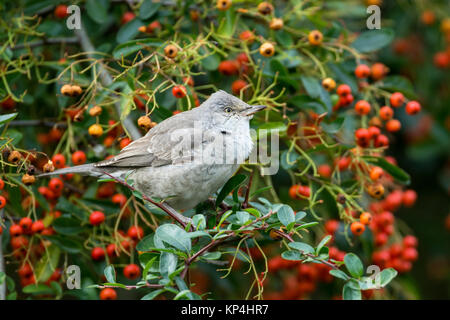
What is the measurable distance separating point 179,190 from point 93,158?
2.09 feet

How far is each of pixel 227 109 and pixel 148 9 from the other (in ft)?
2.67

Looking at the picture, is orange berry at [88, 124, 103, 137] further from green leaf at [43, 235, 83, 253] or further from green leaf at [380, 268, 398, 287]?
green leaf at [380, 268, 398, 287]

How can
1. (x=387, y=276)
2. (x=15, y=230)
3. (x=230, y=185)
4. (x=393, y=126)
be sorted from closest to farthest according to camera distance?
(x=387, y=276) → (x=230, y=185) → (x=15, y=230) → (x=393, y=126)

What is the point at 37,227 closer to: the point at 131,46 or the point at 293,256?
the point at 131,46

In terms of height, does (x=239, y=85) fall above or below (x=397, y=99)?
above

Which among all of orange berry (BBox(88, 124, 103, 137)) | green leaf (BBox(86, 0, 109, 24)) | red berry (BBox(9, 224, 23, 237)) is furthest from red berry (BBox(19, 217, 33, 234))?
green leaf (BBox(86, 0, 109, 24))

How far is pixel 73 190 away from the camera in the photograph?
10.9 feet

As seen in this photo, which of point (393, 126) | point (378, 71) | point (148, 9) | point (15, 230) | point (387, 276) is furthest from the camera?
point (378, 71)

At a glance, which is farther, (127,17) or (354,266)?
(127,17)

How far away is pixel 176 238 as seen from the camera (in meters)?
2.30

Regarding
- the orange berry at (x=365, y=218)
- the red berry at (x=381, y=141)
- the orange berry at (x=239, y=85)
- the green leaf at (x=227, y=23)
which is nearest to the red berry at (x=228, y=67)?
the orange berry at (x=239, y=85)

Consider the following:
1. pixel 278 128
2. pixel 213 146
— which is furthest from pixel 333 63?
pixel 213 146

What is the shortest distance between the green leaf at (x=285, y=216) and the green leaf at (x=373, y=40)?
1709 mm

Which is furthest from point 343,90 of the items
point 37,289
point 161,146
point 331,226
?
point 37,289
